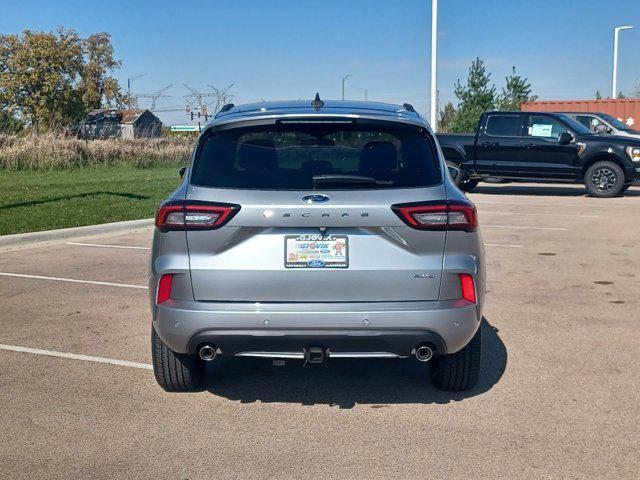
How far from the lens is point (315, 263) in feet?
14.2

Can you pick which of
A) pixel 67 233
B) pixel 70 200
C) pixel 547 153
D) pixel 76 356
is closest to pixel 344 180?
pixel 76 356

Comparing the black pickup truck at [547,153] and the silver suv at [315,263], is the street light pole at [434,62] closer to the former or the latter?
the black pickup truck at [547,153]

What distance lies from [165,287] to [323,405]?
1212 mm

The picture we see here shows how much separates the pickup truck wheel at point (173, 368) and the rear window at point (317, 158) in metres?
1.10

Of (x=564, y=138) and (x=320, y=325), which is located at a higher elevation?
Result: (x=564, y=138)

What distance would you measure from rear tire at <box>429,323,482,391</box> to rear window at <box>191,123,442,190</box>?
109 cm

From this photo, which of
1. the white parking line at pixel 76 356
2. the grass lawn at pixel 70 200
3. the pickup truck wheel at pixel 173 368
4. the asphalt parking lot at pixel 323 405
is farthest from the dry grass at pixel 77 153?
the pickup truck wheel at pixel 173 368

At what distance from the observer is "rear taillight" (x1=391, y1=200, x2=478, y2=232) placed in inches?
171

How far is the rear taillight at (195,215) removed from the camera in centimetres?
434

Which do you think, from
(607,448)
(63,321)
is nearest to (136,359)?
(63,321)

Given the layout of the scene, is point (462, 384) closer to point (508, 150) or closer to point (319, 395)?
point (319, 395)

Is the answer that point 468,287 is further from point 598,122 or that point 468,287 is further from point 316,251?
point 598,122

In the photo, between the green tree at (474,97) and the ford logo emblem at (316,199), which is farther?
the green tree at (474,97)

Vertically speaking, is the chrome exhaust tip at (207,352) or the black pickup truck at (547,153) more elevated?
the black pickup truck at (547,153)
